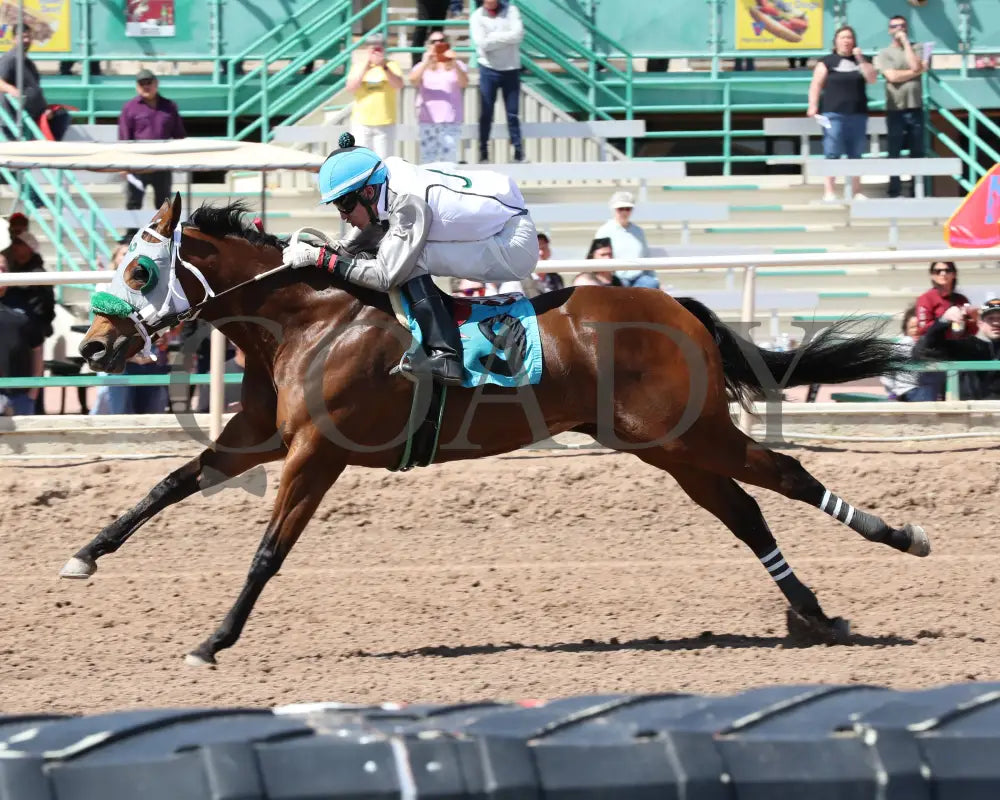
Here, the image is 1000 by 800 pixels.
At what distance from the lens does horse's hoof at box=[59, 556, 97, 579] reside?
616 centimetres

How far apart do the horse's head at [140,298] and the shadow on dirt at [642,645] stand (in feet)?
5.18

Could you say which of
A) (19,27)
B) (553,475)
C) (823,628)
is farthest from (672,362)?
(19,27)

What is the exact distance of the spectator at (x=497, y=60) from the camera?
13258mm

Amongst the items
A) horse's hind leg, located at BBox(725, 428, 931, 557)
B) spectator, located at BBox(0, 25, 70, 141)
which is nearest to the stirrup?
horse's hind leg, located at BBox(725, 428, 931, 557)

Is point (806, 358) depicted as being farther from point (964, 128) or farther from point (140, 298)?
point (964, 128)

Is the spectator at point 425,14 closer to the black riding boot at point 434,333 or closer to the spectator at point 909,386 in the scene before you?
the spectator at point 909,386

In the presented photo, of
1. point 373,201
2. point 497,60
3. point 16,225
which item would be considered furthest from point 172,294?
point 497,60

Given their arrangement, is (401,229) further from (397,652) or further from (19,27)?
(19,27)

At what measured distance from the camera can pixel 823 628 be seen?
6.29 meters

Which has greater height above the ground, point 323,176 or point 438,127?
point 438,127

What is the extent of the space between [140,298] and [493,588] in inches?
90.0

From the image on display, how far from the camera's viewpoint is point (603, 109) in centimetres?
1545

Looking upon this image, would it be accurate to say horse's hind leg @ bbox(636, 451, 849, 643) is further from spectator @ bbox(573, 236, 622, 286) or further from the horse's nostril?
spectator @ bbox(573, 236, 622, 286)

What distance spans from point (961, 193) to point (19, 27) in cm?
919
